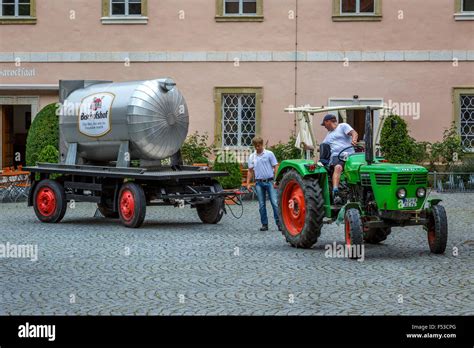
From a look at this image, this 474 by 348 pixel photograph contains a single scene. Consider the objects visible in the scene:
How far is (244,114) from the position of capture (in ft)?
102

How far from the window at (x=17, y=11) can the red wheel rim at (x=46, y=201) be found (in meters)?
11.0

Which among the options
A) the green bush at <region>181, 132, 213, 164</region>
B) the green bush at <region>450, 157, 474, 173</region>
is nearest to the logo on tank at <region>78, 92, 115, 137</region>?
the green bush at <region>181, 132, 213, 164</region>

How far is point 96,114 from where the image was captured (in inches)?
832

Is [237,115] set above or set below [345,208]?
above

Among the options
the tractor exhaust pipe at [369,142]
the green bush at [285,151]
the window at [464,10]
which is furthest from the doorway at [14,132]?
the tractor exhaust pipe at [369,142]

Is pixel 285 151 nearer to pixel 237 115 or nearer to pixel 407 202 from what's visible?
pixel 237 115

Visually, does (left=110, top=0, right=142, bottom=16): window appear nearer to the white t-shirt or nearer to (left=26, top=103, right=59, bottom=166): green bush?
(left=26, top=103, right=59, bottom=166): green bush

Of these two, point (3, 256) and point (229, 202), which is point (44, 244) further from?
point (229, 202)

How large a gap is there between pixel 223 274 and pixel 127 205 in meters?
7.20

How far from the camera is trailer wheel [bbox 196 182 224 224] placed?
20.5 meters

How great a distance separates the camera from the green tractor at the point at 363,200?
14500 mm

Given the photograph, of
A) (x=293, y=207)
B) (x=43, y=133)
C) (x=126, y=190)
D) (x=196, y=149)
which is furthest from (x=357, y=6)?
(x=293, y=207)

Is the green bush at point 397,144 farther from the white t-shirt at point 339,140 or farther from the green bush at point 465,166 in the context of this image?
the white t-shirt at point 339,140
